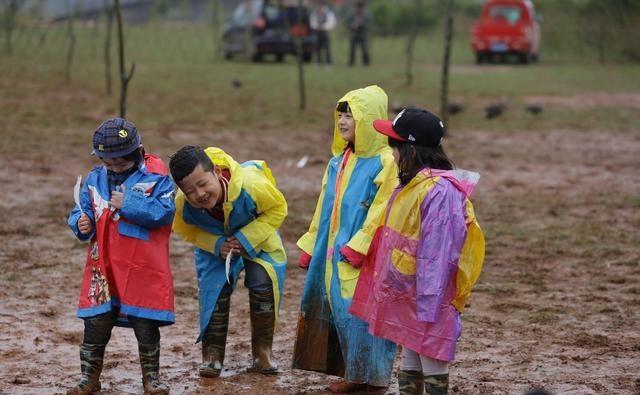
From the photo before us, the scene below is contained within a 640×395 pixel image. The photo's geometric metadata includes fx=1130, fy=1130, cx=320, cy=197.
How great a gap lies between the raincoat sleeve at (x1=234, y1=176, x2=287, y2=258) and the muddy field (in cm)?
68

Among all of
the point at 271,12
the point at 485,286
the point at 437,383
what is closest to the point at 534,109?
the point at 485,286

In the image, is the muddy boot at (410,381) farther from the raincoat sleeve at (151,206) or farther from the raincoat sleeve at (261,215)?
the raincoat sleeve at (151,206)

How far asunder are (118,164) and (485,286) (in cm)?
322

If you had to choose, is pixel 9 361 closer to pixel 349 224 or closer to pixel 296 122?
pixel 349 224

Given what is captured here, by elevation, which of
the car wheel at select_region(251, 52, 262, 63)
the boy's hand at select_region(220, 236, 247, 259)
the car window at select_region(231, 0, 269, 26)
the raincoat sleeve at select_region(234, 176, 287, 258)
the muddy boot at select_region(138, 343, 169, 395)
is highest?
the car window at select_region(231, 0, 269, 26)

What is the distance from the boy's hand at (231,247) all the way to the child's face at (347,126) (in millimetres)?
711

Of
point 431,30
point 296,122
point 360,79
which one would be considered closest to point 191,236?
point 296,122

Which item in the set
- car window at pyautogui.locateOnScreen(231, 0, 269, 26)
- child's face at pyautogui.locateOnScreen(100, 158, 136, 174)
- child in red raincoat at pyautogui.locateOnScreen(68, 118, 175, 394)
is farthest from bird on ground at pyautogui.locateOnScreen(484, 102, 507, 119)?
child's face at pyautogui.locateOnScreen(100, 158, 136, 174)

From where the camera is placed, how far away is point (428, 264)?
14.1 ft

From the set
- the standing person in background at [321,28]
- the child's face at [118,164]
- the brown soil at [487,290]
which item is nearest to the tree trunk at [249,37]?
the standing person in background at [321,28]

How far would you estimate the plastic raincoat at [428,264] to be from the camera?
4281mm

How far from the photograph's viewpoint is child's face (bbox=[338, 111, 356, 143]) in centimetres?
521

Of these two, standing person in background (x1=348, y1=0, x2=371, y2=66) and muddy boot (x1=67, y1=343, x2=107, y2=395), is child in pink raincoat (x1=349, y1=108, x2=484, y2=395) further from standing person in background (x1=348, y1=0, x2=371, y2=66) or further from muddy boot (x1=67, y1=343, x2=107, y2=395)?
standing person in background (x1=348, y1=0, x2=371, y2=66)

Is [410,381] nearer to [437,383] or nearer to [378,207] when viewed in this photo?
[437,383]
